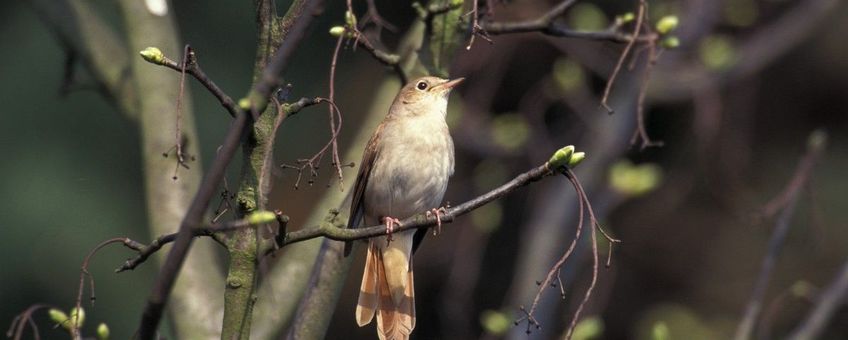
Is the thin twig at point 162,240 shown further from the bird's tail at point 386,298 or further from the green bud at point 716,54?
the green bud at point 716,54

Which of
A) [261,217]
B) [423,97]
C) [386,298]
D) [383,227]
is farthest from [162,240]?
[423,97]

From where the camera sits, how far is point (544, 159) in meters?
7.23

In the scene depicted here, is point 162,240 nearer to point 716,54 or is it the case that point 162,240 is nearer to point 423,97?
point 423,97

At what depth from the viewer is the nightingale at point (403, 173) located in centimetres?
492

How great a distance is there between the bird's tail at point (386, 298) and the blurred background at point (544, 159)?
461 mm

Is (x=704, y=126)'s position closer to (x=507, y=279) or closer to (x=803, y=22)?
(x=803, y=22)

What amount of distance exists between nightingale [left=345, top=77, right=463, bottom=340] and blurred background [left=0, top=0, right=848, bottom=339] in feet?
1.57

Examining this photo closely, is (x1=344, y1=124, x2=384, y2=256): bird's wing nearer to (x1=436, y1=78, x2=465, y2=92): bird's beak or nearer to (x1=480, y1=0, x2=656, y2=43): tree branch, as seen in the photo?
(x1=436, y1=78, x2=465, y2=92): bird's beak

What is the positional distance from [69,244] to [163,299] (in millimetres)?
5073

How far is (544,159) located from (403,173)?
7.87 feet

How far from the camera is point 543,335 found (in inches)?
226

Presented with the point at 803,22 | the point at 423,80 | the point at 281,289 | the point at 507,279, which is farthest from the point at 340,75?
the point at 281,289

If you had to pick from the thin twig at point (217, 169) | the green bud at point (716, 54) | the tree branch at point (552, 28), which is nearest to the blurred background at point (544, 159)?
the green bud at point (716, 54)

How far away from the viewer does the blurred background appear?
6703 millimetres
